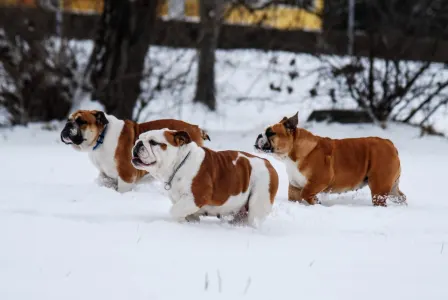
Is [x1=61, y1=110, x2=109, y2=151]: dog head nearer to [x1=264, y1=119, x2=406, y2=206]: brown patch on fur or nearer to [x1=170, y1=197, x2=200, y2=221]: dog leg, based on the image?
[x1=264, y1=119, x2=406, y2=206]: brown patch on fur

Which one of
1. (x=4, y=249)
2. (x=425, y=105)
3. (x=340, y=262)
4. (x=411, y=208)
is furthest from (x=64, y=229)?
(x=425, y=105)

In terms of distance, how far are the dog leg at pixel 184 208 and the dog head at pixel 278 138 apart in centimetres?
147

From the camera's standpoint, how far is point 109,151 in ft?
22.4

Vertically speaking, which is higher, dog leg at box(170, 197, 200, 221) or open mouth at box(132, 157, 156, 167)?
open mouth at box(132, 157, 156, 167)

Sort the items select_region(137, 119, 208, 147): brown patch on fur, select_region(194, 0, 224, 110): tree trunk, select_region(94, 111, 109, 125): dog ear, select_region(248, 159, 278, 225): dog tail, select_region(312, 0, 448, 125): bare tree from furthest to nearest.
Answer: select_region(194, 0, 224, 110): tree trunk < select_region(312, 0, 448, 125): bare tree < select_region(137, 119, 208, 147): brown patch on fur < select_region(94, 111, 109, 125): dog ear < select_region(248, 159, 278, 225): dog tail

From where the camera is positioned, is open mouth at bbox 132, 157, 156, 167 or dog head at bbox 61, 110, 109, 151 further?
dog head at bbox 61, 110, 109, 151

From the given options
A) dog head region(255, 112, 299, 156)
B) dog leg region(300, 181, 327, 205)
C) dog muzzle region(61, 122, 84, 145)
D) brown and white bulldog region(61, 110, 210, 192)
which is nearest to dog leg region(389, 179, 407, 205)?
dog leg region(300, 181, 327, 205)

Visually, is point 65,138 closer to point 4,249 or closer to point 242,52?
point 4,249

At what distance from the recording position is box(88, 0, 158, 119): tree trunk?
39.4ft

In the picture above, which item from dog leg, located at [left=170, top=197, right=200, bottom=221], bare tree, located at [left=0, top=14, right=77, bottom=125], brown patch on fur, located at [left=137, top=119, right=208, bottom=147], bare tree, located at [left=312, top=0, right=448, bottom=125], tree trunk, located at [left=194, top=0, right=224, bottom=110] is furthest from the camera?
tree trunk, located at [left=194, top=0, right=224, bottom=110]

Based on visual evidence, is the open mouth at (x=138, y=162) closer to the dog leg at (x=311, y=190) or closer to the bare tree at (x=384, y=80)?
the dog leg at (x=311, y=190)

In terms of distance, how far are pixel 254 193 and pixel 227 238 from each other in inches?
23.3

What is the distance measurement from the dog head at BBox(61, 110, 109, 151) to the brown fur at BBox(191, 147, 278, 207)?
1.60 m

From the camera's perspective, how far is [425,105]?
12.9 meters
